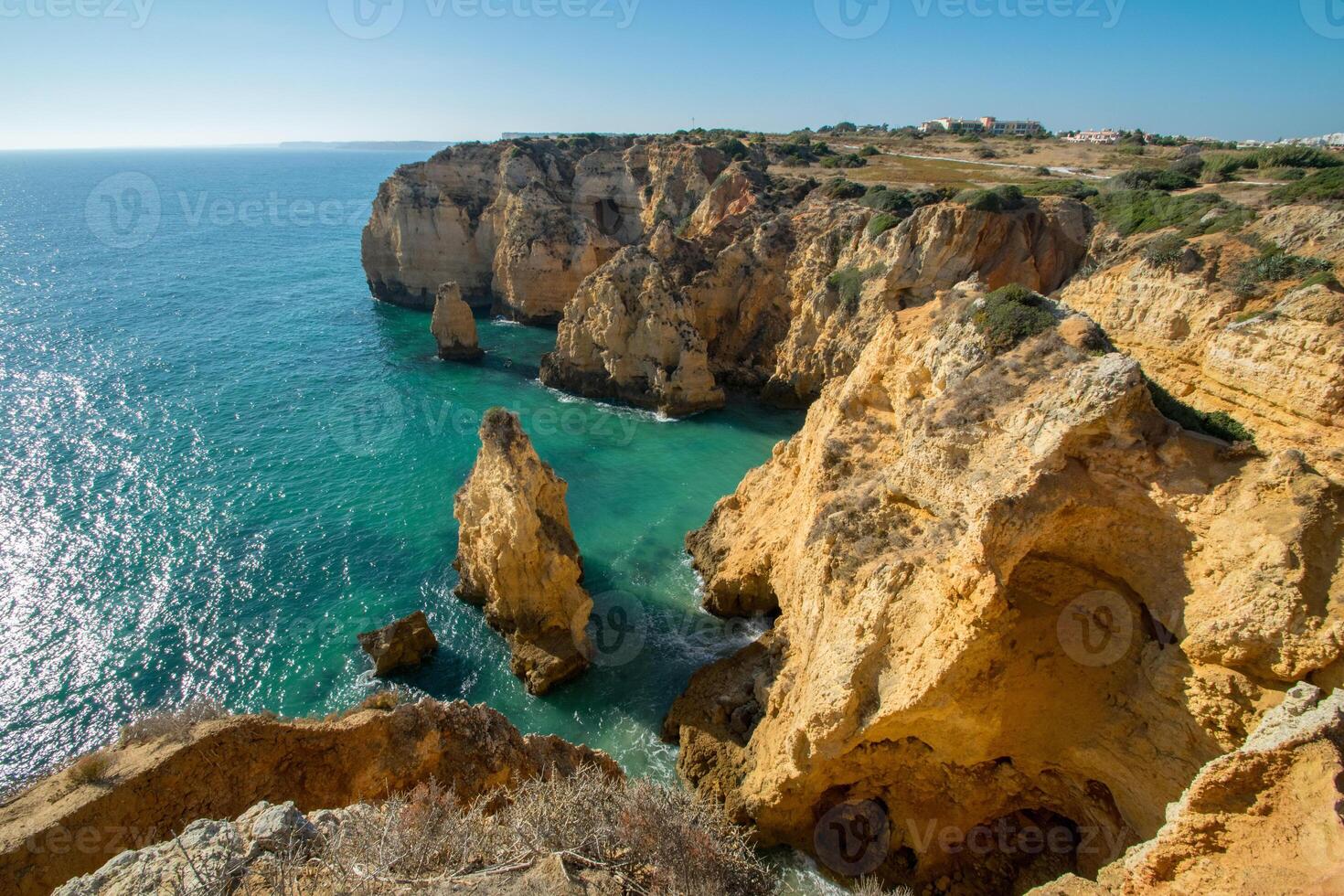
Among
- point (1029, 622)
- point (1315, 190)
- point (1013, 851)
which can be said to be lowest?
point (1013, 851)

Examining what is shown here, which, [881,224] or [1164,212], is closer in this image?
[1164,212]

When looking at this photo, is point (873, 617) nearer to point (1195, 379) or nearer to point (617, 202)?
point (1195, 379)

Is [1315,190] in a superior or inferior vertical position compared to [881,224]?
inferior

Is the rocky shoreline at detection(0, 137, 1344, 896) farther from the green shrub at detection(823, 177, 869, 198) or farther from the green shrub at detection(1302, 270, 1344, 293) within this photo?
the green shrub at detection(823, 177, 869, 198)

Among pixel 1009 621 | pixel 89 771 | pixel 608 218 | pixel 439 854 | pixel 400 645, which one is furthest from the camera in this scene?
pixel 608 218

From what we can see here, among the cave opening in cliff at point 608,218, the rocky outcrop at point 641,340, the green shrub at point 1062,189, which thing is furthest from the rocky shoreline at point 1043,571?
the cave opening in cliff at point 608,218

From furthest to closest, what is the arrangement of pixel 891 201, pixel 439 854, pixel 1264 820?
pixel 891 201
pixel 439 854
pixel 1264 820

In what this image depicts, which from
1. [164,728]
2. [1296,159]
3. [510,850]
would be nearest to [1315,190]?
[1296,159]

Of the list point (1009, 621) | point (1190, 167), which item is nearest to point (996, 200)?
point (1190, 167)

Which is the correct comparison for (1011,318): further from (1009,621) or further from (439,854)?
(439,854)
